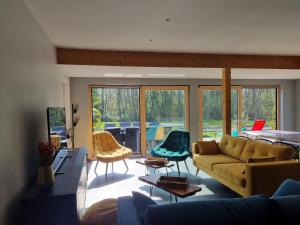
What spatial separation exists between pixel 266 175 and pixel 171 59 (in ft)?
8.75

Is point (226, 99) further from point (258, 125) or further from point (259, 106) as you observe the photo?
point (259, 106)

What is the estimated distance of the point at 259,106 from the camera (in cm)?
763

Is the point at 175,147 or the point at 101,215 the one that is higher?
the point at 175,147

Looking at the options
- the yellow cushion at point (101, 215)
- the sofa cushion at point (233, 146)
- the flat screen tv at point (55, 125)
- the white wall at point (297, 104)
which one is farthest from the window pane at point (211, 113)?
the yellow cushion at point (101, 215)

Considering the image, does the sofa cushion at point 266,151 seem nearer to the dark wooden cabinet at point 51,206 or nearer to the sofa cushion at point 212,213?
the sofa cushion at point 212,213

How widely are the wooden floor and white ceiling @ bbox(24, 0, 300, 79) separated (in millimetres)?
2432

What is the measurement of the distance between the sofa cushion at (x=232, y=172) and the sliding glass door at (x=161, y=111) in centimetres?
311

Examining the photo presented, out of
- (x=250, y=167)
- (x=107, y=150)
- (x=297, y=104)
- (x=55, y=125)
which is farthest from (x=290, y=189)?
(x=297, y=104)

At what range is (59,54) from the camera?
4.18 metres

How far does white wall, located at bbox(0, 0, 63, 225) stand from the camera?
1793 mm

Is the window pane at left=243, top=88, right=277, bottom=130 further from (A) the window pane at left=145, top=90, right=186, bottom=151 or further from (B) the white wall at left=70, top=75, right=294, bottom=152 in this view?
(A) the window pane at left=145, top=90, right=186, bottom=151

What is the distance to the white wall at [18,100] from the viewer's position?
179 cm

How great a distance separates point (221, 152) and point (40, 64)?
3.64 m


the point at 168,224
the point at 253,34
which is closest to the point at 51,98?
the point at 168,224
